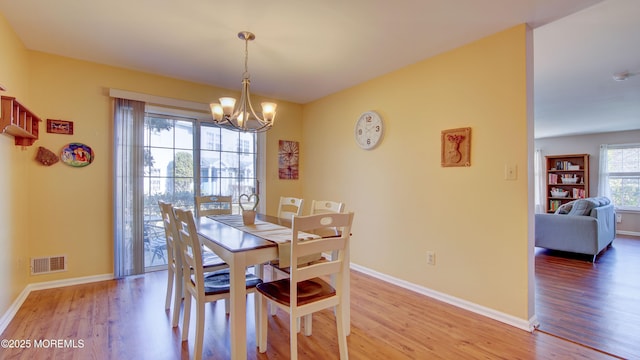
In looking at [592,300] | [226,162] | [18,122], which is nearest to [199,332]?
[18,122]

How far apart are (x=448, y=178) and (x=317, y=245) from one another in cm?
172

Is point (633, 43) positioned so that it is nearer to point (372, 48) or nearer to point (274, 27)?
point (372, 48)

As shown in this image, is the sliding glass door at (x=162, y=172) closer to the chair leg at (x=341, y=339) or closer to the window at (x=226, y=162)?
the window at (x=226, y=162)

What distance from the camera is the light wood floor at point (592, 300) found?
2160 mm

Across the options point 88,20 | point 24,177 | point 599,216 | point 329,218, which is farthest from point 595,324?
point 24,177

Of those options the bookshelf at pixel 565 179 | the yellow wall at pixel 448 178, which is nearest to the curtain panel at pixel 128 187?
the yellow wall at pixel 448 178

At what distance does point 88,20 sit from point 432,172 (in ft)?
10.7

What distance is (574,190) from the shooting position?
742 cm

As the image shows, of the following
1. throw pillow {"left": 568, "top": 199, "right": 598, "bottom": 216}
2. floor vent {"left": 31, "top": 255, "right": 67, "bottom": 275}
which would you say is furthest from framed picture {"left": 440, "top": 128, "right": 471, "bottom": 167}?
floor vent {"left": 31, "top": 255, "right": 67, "bottom": 275}

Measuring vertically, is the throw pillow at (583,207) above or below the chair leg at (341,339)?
above

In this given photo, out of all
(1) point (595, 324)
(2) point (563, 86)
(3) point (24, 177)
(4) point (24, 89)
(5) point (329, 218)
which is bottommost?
(1) point (595, 324)

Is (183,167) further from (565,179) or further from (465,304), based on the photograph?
(565,179)

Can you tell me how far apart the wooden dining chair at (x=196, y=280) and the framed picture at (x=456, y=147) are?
6.68 feet

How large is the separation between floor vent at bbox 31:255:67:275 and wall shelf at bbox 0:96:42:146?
120 centimetres
